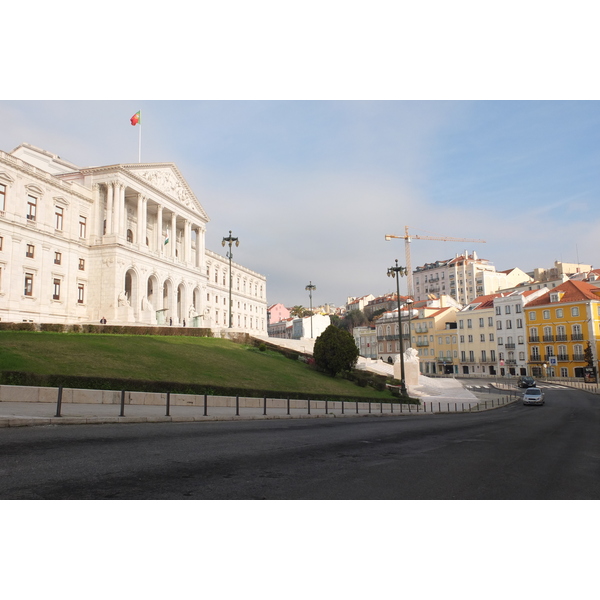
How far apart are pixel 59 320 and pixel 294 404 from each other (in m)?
33.9

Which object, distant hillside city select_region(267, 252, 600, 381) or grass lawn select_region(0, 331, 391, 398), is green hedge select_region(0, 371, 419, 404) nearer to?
grass lawn select_region(0, 331, 391, 398)

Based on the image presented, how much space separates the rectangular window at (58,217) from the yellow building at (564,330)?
193ft

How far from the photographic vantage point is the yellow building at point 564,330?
2512 inches

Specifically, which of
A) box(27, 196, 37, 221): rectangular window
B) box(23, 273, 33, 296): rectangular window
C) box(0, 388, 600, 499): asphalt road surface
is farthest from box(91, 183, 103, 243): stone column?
box(0, 388, 600, 499): asphalt road surface

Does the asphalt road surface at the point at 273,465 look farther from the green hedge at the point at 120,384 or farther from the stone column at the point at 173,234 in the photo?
the stone column at the point at 173,234

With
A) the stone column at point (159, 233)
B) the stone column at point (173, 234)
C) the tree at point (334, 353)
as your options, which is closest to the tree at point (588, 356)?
the tree at point (334, 353)

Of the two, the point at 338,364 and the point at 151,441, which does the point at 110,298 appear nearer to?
the point at 338,364

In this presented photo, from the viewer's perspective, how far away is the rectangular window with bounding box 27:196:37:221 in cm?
4750

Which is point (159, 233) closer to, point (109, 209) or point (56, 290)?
point (109, 209)

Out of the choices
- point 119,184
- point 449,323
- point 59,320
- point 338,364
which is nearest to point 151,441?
point 338,364

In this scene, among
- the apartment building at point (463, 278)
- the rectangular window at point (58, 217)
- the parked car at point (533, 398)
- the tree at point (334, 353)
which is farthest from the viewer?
the apartment building at point (463, 278)

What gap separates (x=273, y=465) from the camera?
9.44 m

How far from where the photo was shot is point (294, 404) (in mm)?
25594

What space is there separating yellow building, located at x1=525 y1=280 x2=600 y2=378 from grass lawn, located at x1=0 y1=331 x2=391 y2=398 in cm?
3892
